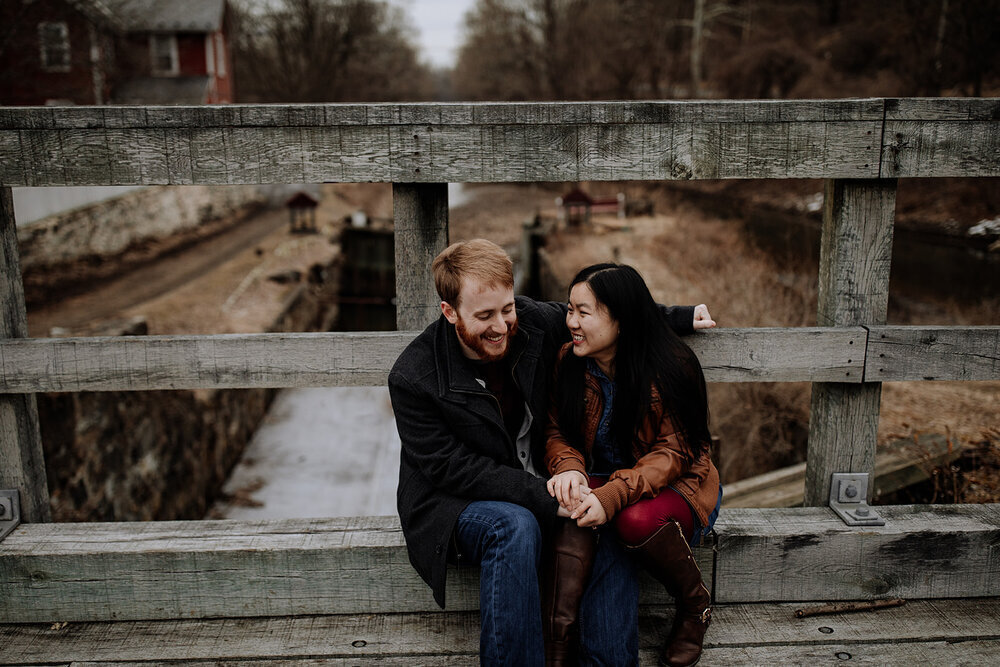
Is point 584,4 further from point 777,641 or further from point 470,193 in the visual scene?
point 777,641

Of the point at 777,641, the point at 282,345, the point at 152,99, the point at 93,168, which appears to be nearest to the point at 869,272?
the point at 777,641

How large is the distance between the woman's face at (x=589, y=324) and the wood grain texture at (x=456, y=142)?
0.35m

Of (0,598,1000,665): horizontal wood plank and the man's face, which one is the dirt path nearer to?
(0,598,1000,665): horizontal wood plank

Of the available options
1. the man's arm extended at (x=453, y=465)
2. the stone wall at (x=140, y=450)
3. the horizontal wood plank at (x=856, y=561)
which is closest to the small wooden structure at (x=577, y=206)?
the stone wall at (x=140, y=450)

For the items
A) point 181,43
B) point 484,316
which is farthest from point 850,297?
point 181,43

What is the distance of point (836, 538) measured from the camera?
2510mm

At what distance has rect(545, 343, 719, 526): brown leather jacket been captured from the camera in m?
2.22

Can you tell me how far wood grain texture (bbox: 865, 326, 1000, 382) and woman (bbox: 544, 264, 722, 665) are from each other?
1.88ft

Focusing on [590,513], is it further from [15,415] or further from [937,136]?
[15,415]

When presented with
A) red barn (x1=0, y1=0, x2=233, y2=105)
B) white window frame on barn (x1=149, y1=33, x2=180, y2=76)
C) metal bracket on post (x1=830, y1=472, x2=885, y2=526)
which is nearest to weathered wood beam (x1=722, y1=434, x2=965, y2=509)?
metal bracket on post (x1=830, y1=472, x2=885, y2=526)

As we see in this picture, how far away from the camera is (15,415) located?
2.48 metres

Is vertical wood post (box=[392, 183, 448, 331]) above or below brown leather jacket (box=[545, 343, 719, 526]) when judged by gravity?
above

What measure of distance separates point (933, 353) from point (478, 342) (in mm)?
1382

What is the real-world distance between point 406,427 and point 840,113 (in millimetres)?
A: 1528
